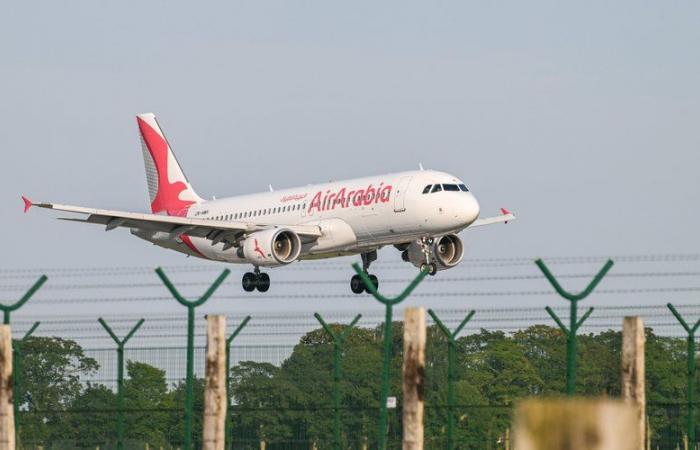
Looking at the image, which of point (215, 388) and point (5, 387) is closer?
point (215, 388)

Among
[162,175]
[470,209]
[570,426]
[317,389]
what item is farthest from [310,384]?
[162,175]

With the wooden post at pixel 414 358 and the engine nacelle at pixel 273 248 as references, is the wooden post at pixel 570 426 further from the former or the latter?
the engine nacelle at pixel 273 248

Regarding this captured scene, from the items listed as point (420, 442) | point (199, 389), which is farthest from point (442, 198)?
point (420, 442)

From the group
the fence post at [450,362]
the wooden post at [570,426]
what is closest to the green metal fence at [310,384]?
the fence post at [450,362]

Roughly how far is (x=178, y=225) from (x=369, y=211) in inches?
348

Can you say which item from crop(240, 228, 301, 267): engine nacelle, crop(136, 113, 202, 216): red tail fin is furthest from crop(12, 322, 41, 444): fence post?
crop(136, 113, 202, 216): red tail fin

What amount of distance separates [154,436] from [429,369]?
4.04 metres

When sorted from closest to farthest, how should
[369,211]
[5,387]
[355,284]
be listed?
[5,387] → [369,211] → [355,284]

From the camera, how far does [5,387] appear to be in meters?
14.4

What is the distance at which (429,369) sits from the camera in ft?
58.5

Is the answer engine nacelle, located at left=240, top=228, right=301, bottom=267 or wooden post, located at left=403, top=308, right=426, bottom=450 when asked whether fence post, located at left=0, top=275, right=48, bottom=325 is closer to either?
wooden post, located at left=403, top=308, right=426, bottom=450

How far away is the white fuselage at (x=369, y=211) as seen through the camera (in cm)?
4181

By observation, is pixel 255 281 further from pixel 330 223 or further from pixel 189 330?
pixel 189 330

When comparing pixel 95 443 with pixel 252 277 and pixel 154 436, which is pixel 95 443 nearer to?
pixel 154 436
